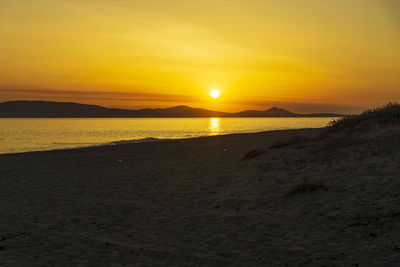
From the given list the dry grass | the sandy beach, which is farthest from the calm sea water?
the dry grass

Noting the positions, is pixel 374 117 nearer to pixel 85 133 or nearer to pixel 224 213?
pixel 224 213

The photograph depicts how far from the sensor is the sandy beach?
5.91 m

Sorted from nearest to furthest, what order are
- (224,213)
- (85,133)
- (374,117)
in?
(224,213) → (374,117) → (85,133)

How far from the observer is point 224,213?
8.61m

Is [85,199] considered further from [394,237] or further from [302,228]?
[394,237]

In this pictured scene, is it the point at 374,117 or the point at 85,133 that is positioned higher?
the point at 374,117

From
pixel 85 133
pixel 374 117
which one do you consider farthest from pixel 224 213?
pixel 85 133

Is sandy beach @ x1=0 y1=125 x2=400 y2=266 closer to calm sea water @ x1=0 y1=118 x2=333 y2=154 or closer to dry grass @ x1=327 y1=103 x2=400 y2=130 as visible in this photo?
dry grass @ x1=327 y1=103 x2=400 y2=130

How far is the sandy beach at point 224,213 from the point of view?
5.91 metres

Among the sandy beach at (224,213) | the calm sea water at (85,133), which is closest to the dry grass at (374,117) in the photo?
the sandy beach at (224,213)

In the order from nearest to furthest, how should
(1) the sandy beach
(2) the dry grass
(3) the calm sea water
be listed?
(1) the sandy beach
(2) the dry grass
(3) the calm sea water

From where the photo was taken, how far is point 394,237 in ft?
19.3

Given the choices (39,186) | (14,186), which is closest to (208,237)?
(39,186)

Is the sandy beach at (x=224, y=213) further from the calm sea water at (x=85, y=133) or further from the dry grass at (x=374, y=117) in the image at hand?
the calm sea water at (x=85, y=133)
